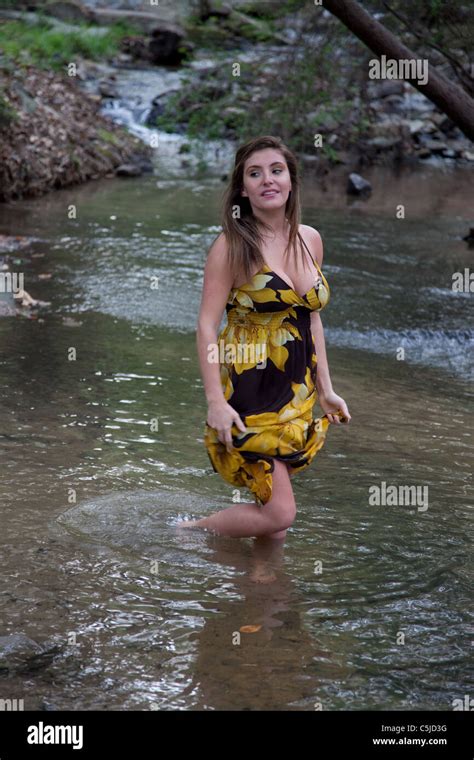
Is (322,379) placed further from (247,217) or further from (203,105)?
(203,105)

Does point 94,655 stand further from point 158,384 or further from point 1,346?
point 1,346

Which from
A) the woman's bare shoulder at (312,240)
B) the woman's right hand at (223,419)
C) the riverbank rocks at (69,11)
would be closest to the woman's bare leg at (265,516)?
the woman's right hand at (223,419)

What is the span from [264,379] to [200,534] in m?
0.86

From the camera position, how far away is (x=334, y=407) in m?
4.56

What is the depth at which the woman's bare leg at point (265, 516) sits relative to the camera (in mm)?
4324

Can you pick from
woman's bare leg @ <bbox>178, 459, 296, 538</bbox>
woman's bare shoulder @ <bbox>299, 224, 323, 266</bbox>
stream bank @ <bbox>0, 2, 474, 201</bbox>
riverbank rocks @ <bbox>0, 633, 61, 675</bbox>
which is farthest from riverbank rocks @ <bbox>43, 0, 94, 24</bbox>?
riverbank rocks @ <bbox>0, 633, 61, 675</bbox>

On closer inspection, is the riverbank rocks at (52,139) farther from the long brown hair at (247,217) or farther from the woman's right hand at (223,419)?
the woman's right hand at (223,419)

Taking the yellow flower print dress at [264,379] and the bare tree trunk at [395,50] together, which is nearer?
the yellow flower print dress at [264,379]

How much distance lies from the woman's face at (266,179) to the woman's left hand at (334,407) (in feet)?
2.78

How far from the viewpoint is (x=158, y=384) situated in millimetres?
7113

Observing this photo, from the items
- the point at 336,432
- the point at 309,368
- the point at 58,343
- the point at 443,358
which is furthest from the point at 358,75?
the point at 309,368

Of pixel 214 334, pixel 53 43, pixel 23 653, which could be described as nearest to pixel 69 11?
pixel 53 43

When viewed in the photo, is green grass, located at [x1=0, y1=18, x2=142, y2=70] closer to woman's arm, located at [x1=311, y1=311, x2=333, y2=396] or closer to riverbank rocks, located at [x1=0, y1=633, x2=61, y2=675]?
woman's arm, located at [x1=311, y1=311, x2=333, y2=396]
